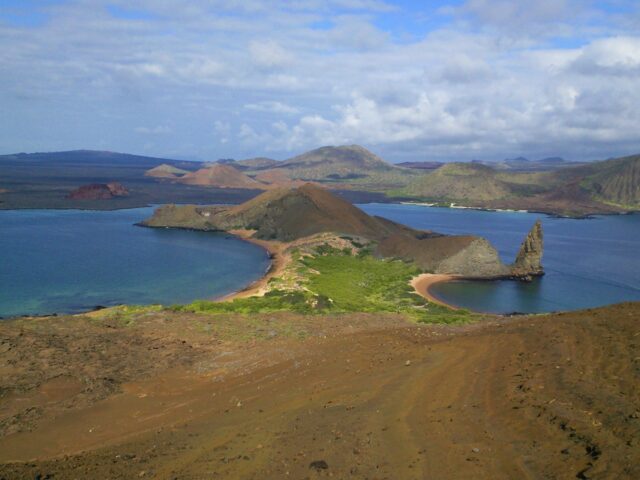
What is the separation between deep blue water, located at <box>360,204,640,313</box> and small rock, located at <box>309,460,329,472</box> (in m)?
38.0

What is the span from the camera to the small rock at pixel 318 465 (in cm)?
982

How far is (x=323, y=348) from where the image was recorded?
2111 cm

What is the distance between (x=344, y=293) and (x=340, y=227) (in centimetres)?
2960

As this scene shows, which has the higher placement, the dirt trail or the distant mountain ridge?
the distant mountain ridge

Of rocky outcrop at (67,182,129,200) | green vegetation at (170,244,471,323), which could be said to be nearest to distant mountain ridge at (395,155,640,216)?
rocky outcrop at (67,182,129,200)

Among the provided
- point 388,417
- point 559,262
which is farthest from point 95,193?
point 388,417

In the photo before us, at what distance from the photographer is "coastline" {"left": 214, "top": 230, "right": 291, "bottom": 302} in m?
43.8

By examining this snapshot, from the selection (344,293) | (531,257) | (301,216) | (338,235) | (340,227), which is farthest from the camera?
(301,216)

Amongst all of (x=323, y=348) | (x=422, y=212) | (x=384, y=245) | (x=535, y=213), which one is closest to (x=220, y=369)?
(x=323, y=348)

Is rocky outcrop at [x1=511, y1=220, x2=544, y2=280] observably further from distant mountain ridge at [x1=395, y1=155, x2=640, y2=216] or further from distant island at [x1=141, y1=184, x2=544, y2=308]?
distant mountain ridge at [x1=395, y1=155, x2=640, y2=216]

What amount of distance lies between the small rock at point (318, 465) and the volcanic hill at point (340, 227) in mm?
50197

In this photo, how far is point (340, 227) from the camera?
235 feet

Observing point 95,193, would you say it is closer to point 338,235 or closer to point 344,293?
point 338,235

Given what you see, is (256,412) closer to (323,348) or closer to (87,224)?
(323,348)
